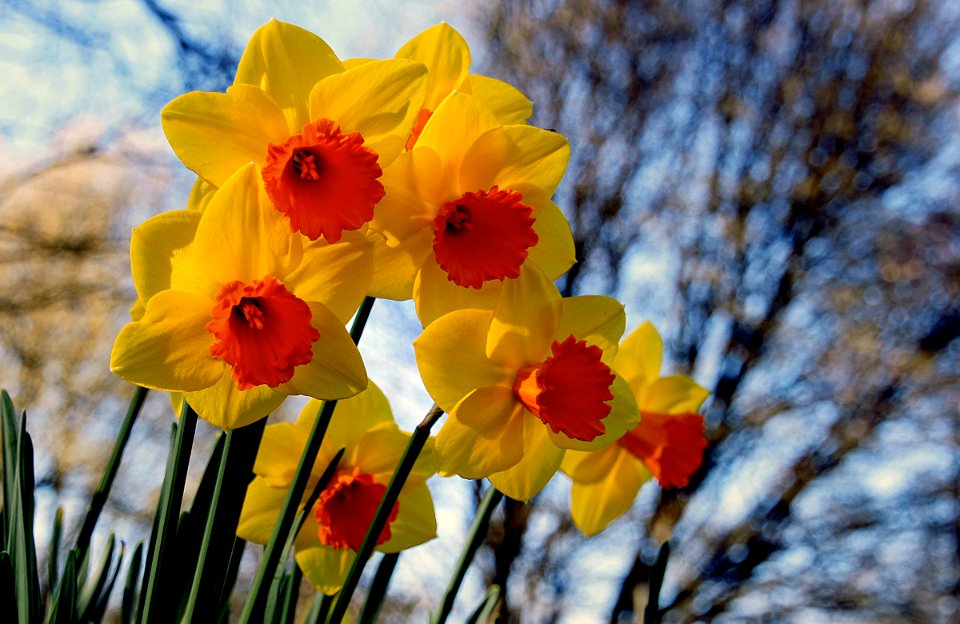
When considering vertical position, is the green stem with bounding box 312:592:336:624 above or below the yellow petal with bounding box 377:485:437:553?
below

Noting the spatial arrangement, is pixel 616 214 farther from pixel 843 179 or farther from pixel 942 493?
pixel 942 493

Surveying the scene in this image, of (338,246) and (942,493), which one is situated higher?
(942,493)

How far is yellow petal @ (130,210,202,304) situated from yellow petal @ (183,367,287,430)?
0.07 meters

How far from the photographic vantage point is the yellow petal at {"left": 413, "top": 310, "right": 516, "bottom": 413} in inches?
19.3

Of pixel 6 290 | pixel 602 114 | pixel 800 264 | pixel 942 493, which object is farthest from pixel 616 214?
pixel 6 290

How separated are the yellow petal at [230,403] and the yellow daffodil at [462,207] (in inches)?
3.7

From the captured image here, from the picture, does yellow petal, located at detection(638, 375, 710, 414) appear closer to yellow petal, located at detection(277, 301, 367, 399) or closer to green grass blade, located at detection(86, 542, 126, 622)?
yellow petal, located at detection(277, 301, 367, 399)

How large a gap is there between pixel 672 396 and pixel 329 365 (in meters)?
0.40

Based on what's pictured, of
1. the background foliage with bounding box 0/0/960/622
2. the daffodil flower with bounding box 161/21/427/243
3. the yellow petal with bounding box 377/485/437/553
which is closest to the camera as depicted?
the daffodil flower with bounding box 161/21/427/243

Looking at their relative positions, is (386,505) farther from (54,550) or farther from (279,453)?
(54,550)

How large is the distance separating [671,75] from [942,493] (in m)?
2.50

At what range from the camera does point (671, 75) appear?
4.35 meters

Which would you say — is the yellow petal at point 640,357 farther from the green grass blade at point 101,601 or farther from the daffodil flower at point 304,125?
the green grass blade at point 101,601

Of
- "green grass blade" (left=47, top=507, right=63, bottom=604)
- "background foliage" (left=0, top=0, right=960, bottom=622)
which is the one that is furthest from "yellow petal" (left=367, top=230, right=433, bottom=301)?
"background foliage" (left=0, top=0, right=960, bottom=622)
